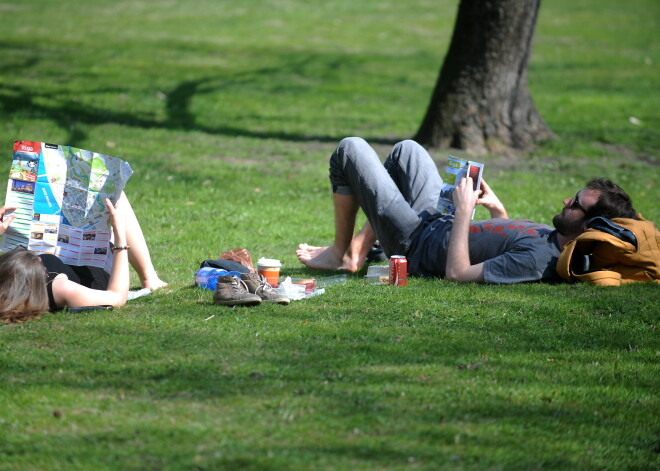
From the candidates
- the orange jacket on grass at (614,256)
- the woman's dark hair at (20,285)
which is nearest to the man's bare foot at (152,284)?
the woman's dark hair at (20,285)

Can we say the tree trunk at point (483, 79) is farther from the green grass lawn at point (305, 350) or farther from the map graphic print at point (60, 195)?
the map graphic print at point (60, 195)

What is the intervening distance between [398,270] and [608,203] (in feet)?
4.65

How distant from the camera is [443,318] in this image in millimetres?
5062

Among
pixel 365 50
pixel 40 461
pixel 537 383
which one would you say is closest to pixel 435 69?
pixel 365 50

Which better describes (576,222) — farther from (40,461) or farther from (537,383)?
(40,461)

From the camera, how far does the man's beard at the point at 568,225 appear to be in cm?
560

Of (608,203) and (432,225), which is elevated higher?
(608,203)

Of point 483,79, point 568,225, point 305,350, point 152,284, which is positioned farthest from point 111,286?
point 483,79

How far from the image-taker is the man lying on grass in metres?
5.62

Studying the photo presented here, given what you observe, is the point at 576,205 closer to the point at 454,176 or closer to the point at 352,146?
the point at 454,176

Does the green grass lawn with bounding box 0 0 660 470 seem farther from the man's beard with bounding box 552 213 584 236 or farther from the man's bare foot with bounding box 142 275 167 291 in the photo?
the man's beard with bounding box 552 213 584 236

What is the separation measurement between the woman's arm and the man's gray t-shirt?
2.00m

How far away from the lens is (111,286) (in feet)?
16.8

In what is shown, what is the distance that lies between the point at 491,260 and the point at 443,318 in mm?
752
